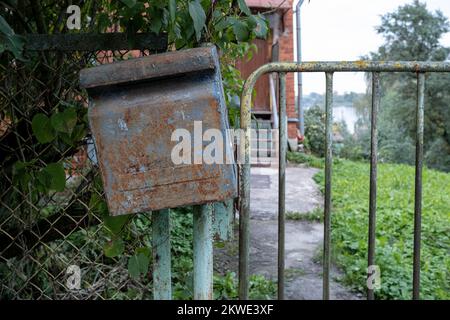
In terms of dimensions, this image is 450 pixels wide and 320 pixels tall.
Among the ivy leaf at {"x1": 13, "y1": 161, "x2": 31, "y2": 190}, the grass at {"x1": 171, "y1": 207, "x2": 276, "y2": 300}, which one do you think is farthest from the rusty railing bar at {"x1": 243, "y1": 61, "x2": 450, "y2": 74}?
the grass at {"x1": 171, "y1": 207, "x2": 276, "y2": 300}

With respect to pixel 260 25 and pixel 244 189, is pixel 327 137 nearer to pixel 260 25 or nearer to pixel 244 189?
pixel 244 189

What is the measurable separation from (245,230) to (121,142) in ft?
2.06

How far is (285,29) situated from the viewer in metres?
11.5

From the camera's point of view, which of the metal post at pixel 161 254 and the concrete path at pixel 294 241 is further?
the concrete path at pixel 294 241

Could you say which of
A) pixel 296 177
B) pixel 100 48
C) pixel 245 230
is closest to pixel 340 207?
pixel 296 177

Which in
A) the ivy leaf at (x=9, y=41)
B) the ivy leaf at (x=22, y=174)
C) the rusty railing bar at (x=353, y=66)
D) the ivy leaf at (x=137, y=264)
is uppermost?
the ivy leaf at (x=9, y=41)

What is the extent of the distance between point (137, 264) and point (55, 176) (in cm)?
39

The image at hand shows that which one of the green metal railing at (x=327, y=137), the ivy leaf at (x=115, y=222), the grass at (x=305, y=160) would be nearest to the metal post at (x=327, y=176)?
the green metal railing at (x=327, y=137)

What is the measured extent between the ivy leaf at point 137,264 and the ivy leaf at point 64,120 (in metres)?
0.47

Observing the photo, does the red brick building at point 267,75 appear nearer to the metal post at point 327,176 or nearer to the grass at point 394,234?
the grass at point 394,234

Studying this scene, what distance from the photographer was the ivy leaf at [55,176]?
1583 mm

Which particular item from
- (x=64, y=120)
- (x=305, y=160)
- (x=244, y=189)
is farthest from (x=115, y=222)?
(x=305, y=160)

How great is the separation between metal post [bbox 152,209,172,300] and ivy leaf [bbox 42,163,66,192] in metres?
0.33
